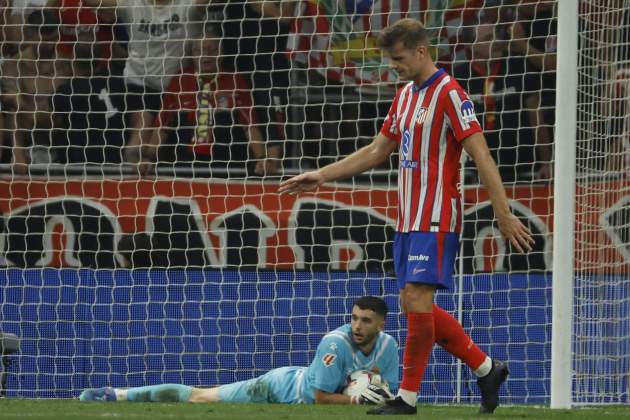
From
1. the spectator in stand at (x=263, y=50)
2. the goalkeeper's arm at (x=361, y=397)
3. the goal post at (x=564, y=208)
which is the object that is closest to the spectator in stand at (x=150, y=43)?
the spectator in stand at (x=263, y=50)

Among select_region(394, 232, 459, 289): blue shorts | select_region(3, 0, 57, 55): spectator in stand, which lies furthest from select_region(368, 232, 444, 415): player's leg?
select_region(3, 0, 57, 55): spectator in stand

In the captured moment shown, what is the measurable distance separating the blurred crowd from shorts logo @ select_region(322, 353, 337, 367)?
239cm

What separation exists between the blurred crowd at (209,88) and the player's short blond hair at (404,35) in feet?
12.6

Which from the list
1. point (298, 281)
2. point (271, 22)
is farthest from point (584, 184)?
point (271, 22)

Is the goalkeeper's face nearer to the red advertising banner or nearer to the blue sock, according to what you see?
the blue sock

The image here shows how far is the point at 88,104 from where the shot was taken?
35.1 ft

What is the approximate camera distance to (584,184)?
320 inches

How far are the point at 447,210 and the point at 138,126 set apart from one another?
16.3 ft

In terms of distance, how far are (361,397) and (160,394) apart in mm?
1362

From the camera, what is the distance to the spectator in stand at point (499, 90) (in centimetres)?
1000

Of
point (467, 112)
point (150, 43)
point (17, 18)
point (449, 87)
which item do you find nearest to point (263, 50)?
point (150, 43)

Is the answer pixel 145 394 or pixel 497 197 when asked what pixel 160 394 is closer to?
pixel 145 394

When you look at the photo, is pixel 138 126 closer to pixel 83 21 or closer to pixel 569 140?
pixel 83 21

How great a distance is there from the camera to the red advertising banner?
995 cm
